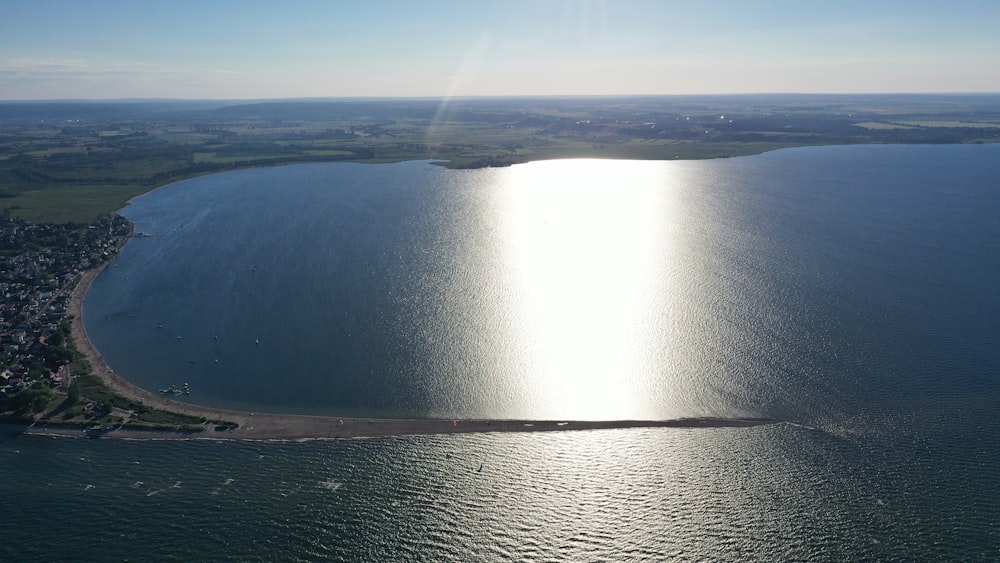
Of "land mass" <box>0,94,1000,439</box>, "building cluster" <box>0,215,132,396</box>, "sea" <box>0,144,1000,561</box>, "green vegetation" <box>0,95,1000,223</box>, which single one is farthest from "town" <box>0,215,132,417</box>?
"green vegetation" <box>0,95,1000,223</box>

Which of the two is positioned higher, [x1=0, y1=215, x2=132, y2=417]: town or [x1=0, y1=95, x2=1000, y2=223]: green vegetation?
[x1=0, y1=95, x2=1000, y2=223]: green vegetation

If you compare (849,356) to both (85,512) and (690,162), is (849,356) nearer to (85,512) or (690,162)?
(85,512)

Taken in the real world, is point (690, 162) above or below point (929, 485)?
above

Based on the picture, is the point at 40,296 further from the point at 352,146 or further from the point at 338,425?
the point at 352,146

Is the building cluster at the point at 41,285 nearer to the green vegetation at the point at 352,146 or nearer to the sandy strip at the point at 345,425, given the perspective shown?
the sandy strip at the point at 345,425

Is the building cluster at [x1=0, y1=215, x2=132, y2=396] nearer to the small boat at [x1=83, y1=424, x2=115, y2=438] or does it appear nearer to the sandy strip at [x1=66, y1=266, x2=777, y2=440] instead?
the small boat at [x1=83, y1=424, x2=115, y2=438]

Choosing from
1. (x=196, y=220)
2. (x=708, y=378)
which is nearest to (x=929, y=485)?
(x=708, y=378)

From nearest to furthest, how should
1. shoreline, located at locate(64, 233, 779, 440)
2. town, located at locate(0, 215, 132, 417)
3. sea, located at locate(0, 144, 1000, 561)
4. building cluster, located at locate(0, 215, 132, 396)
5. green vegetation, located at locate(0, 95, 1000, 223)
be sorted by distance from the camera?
sea, located at locate(0, 144, 1000, 561)
shoreline, located at locate(64, 233, 779, 440)
town, located at locate(0, 215, 132, 417)
building cluster, located at locate(0, 215, 132, 396)
green vegetation, located at locate(0, 95, 1000, 223)
